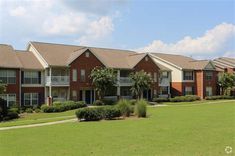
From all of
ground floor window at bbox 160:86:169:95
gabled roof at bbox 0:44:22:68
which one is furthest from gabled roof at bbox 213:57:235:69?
gabled roof at bbox 0:44:22:68

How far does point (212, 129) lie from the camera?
778 inches

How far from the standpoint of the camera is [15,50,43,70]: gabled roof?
46.6 metres

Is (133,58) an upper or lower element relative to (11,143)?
upper

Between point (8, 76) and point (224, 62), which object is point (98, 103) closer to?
point (8, 76)

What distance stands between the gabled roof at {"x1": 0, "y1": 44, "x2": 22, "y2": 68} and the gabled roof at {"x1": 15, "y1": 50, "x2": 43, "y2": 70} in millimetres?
1077

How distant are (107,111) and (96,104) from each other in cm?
1869

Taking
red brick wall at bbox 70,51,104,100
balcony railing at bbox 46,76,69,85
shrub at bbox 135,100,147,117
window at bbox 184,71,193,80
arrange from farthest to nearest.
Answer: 1. window at bbox 184,71,193,80
2. red brick wall at bbox 70,51,104,100
3. balcony railing at bbox 46,76,69,85
4. shrub at bbox 135,100,147,117

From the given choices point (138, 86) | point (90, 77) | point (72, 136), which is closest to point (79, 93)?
point (90, 77)

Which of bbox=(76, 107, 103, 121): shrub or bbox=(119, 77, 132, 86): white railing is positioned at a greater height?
bbox=(119, 77, 132, 86): white railing

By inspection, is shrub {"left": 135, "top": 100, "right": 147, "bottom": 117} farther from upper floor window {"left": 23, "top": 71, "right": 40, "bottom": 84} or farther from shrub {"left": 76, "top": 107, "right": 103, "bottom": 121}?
upper floor window {"left": 23, "top": 71, "right": 40, "bottom": 84}

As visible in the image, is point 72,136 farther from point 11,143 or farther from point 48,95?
point 48,95

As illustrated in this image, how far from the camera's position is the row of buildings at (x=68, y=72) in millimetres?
44812

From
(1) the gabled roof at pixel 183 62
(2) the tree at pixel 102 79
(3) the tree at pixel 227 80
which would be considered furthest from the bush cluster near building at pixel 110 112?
(3) the tree at pixel 227 80

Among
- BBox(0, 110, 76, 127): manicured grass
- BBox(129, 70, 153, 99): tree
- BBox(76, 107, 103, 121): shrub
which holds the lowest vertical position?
BBox(0, 110, 76, 127): manicured grass
